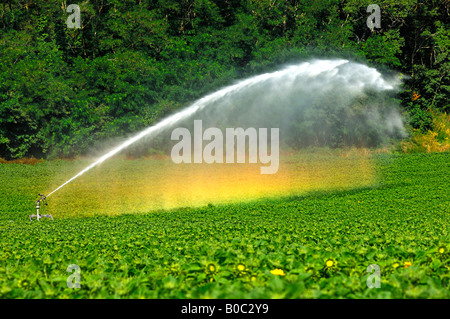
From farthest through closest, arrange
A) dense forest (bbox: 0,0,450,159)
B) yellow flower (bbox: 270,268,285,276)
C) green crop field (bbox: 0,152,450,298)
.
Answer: dense forest (bbox: 0,0,450,159), yellow flower (bbox: 270,268,285,276), green crop field (bbox: 0,152,450,298)

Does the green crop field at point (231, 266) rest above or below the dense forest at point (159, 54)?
below

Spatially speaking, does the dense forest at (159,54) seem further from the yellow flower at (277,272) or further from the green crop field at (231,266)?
the yellow flower at (277,272)

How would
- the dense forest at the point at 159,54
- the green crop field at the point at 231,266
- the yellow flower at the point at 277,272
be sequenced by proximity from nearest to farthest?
the green crop field at the point at 231,266 → the yellow flower at the point at 277,272 → the dense forest at the point at 159,54

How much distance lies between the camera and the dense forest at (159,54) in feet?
137

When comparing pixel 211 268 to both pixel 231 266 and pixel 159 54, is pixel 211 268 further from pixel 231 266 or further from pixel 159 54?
pixel 159 54

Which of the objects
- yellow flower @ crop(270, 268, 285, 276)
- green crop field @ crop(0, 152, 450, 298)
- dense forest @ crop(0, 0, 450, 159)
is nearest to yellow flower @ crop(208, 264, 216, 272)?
green crop field @ crop(0, 152, 450, 298)

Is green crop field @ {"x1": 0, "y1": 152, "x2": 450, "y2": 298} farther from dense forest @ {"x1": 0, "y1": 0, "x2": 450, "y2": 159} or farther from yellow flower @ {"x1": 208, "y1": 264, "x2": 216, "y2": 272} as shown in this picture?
dense forest @ {"x1": 0, "y1": 0, "x2": 450, "y2": 159}

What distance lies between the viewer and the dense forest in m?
41.8

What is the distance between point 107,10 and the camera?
172 ft

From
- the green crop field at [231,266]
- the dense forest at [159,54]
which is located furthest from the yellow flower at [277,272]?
the dense forest at [159,54]
